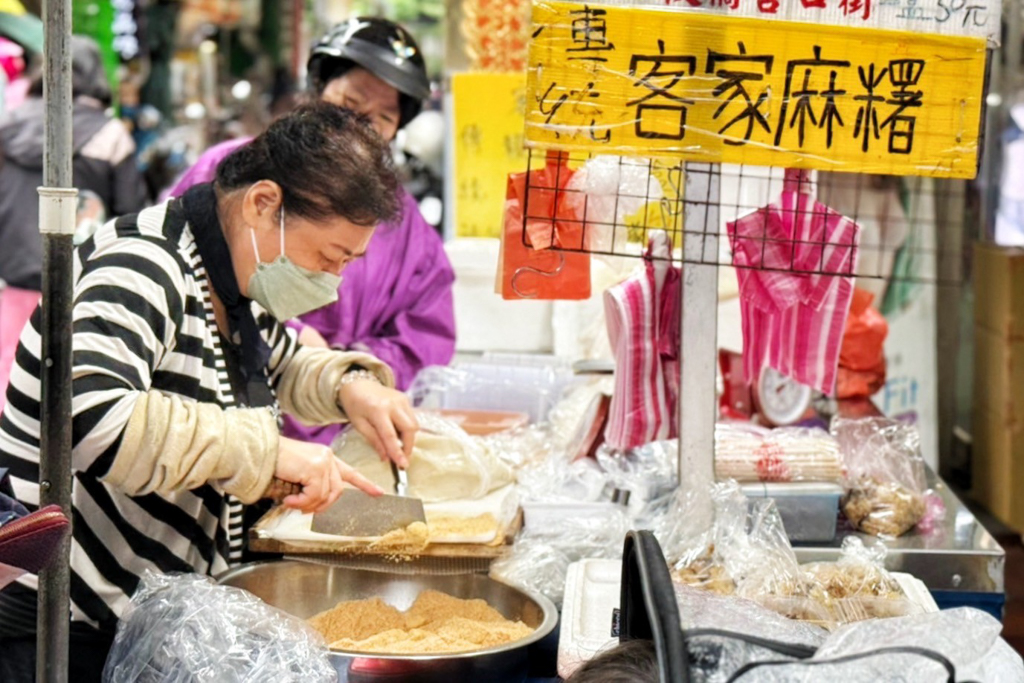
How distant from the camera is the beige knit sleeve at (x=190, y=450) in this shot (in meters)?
1.89

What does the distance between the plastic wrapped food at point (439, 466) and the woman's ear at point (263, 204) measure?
0.61 m

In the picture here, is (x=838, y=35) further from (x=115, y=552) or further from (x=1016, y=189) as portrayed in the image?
(x=1016, y=189)

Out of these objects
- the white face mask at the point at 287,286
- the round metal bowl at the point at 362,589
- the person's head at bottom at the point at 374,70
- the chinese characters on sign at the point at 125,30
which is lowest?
the round metal bowl at the point at 362,589

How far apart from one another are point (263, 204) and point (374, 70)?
4.23ft

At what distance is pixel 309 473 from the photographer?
1.99 m

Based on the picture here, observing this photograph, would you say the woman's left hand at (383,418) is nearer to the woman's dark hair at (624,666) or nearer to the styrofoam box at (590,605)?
the styrofoam box at (590,605)

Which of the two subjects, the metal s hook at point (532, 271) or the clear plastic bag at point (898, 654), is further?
the metal s hook at point (532, 271)

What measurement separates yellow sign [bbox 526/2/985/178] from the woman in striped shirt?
1.38 ft

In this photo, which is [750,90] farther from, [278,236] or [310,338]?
[310,338]

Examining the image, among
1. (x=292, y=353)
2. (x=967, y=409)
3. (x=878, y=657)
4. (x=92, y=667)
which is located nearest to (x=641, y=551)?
(x=878, y=657)

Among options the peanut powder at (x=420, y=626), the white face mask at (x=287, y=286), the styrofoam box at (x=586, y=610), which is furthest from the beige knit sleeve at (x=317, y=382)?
the styrofoam box at (x=586, y=610)

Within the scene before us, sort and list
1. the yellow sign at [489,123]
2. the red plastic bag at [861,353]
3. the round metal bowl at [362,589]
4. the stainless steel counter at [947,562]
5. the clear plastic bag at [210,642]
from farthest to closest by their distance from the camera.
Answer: the yellow sign at [489,123] < the red plastic bag at [861,353] < the stainless steel counter at [947,562] < the round metal bowl at [362,589] < the clear plastic bag at [210,642]

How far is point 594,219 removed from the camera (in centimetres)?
232

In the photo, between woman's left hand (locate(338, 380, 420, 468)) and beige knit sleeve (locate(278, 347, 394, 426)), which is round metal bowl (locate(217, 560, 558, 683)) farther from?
beige knit sleeve (locate(278, 347, 394, 426))
